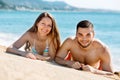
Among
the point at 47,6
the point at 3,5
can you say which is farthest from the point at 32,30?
the point at 47,6

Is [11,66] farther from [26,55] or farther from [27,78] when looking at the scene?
[26,55]

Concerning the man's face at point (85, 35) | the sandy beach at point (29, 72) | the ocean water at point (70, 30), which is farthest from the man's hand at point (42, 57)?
the ocean water at point (70, 30)

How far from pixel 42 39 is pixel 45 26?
224 millimetres

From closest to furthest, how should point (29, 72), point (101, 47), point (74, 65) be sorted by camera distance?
point (29, 72) → point (74, 65) → point (101, 47)

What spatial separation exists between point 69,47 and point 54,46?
218mm

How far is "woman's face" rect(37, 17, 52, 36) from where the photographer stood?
147 inches

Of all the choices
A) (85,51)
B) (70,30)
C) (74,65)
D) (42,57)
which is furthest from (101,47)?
(70,30)

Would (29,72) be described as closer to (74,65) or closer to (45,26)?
(74,65)

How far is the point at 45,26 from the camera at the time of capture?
3721 millimetres

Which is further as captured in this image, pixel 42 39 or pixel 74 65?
pixel 42 39

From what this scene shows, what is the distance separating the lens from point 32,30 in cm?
394

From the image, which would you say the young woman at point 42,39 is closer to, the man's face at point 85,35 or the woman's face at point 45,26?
the woman's face at point 45,26

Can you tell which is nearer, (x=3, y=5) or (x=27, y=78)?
(x=27, y=78)

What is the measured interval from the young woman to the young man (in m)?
0.18
